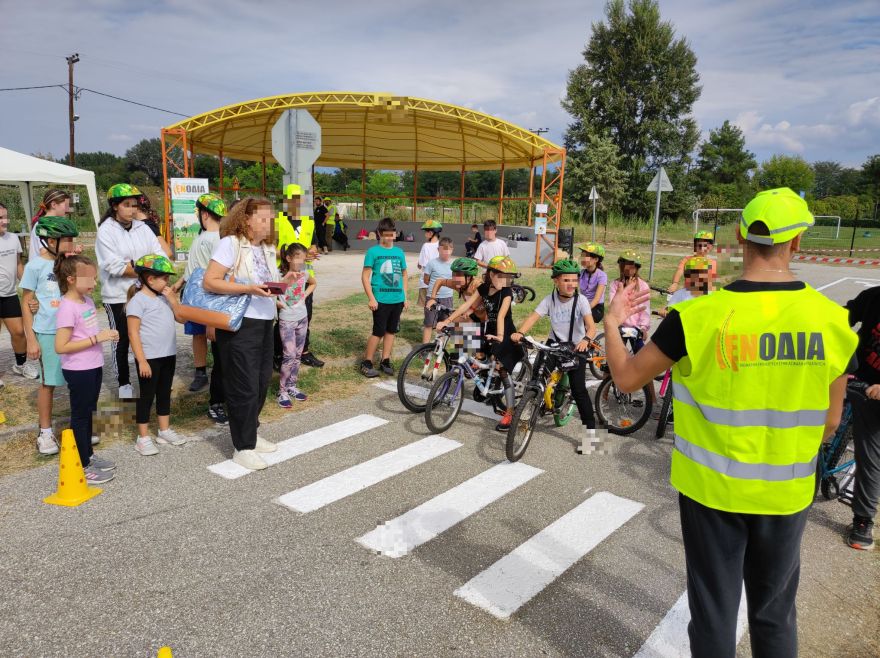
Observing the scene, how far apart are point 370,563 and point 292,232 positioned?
14.5 ft

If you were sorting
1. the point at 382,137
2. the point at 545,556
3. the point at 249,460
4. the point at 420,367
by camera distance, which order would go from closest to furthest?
the point at 545,556
the point at 249,460
the point at 420,367
the point at 382,137

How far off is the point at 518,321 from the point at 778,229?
9.43 metres

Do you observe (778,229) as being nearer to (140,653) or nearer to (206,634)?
(206,634)

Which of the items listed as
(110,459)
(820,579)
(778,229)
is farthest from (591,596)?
(110,459)

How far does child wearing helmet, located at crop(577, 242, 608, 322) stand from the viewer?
A: 655 cm

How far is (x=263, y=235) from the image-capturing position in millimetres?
4598

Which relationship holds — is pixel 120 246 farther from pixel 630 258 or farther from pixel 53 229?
pixel 630 258

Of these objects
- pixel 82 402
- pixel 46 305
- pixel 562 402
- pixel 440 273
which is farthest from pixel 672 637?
pixel 440 273

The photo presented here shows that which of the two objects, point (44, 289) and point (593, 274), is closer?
point (44, 289)

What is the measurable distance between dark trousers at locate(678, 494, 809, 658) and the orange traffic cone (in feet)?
13.1

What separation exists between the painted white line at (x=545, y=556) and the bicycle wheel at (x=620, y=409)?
1520mm

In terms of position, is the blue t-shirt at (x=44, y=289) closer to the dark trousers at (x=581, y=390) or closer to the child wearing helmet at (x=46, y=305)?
the child wearing helmet at (x=46, y=305)

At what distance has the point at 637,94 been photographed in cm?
4600

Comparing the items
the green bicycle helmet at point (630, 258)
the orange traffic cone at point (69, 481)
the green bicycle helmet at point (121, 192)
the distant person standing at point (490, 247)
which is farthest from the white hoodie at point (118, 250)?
the distant person standing at point (490, 247)
